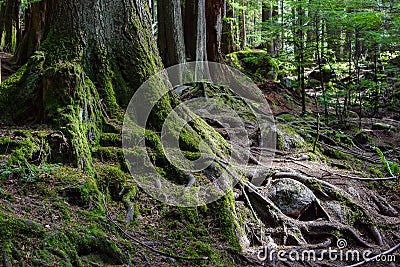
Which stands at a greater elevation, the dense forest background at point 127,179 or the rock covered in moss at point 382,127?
the dense forest background at point 127,179

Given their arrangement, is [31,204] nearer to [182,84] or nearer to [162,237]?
[162,237]

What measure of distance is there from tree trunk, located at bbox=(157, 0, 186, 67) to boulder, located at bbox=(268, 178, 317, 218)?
16.3 ft

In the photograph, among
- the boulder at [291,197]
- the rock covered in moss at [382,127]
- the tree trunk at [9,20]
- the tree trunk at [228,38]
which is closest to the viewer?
the boulder at [291,197]

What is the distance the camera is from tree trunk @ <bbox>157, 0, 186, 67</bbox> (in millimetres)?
9453

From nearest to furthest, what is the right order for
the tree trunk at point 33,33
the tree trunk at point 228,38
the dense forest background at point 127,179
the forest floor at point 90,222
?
the forest floor at point 90,222 < the dense forest background at point 127,179 < the tree trunk at point 33,33 < the tree trunk at point 228,38

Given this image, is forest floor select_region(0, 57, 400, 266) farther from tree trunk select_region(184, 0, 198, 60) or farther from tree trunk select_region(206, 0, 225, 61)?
tree trunk select_region(206, 0, 225, 61)

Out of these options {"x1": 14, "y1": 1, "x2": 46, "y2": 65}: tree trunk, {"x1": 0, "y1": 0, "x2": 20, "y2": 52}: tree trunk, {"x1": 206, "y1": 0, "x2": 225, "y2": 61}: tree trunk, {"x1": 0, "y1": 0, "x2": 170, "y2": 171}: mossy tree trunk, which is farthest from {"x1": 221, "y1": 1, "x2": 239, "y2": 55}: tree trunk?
{"x1": 0, "y1": 0, "x2": 170, "y2": 171}: mossy tree trunk

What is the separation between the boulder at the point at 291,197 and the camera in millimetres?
5832

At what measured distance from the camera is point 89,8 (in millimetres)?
5258

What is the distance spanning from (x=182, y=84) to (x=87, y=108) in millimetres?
5047

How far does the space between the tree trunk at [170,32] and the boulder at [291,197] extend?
496cm

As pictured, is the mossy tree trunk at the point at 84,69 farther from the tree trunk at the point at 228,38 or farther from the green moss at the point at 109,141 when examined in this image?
the tree trunk at the point at 228,38

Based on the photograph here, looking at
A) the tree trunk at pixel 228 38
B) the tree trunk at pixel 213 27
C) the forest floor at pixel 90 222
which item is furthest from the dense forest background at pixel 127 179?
the tree trunk at pixel 228 38

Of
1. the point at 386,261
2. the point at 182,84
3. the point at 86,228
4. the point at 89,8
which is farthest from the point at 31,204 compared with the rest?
the point at 182,84
